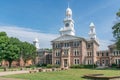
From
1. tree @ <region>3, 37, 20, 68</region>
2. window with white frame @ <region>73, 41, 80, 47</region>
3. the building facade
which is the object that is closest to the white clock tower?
the building facade

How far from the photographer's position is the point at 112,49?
78.0 m

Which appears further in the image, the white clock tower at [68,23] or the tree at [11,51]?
the white clock tower at [68,23]

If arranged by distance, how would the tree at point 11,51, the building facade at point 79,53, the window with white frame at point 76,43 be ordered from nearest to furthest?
the tree at point 11,51 < the building facade at point 79,53 < the window with white frame at point 76,43

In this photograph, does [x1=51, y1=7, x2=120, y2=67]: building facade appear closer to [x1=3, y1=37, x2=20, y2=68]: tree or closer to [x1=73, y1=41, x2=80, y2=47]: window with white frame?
[x1=73, y1=41, x2=80, y2=47]: window with white frame

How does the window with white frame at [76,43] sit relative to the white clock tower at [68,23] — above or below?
below

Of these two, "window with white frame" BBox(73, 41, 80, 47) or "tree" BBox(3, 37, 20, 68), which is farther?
"window with white frame" BBox(73, 41, 80, 47)

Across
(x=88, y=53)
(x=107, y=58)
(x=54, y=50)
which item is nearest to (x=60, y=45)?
(x=54, y=50)

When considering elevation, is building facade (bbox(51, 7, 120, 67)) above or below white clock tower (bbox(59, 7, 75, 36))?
below

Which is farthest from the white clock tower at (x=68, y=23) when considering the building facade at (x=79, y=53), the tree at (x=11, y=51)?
→ the tree at (x=11, y=51)

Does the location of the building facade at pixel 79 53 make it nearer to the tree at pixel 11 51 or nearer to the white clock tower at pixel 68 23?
the tree at pixel 11 51

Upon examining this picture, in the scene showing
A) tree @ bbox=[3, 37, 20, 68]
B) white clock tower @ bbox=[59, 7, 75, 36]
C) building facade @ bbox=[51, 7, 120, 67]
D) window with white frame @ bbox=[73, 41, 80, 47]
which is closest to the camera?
tree @ bbox=[3, 37, 20, 68]

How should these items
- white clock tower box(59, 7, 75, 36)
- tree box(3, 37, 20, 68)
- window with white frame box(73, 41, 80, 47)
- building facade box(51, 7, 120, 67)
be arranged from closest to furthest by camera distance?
tree box(3, 37, 20, 68)
building facade box(51, 7, 120, 67)
window with white frame box(73, 41, 80, 47)
white clock tower box(59, 7, 75, 36)

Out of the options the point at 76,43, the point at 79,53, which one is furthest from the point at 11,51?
the point at 79,53

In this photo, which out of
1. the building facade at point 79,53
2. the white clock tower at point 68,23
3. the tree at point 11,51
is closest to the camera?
the tree at point 11,51
